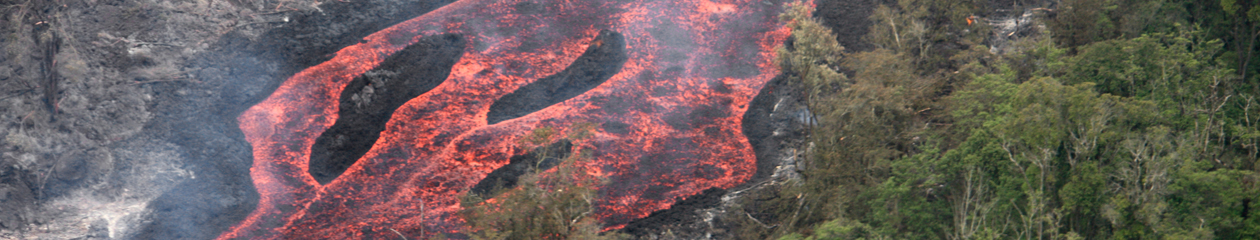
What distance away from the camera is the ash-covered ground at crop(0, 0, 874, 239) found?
1523 centimetres

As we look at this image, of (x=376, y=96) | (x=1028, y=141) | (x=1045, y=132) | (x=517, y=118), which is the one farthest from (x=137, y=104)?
(x=1045, y=132)

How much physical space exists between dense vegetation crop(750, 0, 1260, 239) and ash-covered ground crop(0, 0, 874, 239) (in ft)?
33.7

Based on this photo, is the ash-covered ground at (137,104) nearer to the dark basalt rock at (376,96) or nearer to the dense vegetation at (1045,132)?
the dark basalt rock at (376,96)

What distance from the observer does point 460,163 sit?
1658cm

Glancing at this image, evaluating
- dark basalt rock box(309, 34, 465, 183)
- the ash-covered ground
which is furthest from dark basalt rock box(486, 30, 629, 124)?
the ash-covered ground

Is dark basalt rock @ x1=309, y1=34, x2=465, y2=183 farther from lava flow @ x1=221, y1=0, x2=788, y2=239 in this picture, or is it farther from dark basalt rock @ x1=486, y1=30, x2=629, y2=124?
dark basalt rock @ x1=486, y1=30, x2=629, y2=124

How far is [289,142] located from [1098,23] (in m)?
15.7

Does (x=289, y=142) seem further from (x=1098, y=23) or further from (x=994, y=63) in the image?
(x=1098, y=23)

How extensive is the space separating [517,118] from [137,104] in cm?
721

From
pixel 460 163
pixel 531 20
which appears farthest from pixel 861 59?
pixel 460 163

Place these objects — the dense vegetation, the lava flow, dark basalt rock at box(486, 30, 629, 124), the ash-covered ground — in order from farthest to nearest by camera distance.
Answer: dark basalt rock at box(486, 30, 629, 124)
the lava flow
the ash-covered ground
the dense vegetation

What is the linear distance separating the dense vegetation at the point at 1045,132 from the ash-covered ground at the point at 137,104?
10.3 metres

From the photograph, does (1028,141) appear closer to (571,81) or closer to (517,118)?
(571,81)

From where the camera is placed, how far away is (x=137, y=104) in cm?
1566
